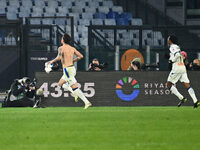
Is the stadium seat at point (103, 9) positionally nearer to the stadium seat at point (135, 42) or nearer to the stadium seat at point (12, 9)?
the stadium seat at point (12, 9)

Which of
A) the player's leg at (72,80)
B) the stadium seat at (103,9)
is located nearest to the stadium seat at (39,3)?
the stadium seat at (103,9)

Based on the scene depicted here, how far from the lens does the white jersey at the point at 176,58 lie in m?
16.1

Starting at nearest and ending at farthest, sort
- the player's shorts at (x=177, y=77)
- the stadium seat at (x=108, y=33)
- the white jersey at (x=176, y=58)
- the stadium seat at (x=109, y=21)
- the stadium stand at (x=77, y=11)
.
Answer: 1. the white jersey at (x=176, y=58)
2. the player's shorts at (x=177, y=77)
3. the stadium seat at (x=108, y=33)
4. the stadium stand at (x=77, y=11)
5. the stadium seat at (x=109, y=21)

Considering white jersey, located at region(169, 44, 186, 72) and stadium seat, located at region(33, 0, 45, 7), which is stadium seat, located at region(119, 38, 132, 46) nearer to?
white jersey, located at region(169, 44, 186, 72)

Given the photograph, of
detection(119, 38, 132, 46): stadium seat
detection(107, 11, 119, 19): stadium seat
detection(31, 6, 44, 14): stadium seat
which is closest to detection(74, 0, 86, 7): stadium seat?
detection(107, 11, 119, 19): stadium seat

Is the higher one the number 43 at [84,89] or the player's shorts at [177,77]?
the player's shorts at [177,77]

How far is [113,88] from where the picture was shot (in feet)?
57.5

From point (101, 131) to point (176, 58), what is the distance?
20.5 ft

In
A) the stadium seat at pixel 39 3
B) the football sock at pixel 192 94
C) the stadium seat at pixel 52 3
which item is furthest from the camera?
the stadium seat at pixel 52 3

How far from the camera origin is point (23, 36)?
22312mm

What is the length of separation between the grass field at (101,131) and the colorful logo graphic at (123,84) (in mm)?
3155

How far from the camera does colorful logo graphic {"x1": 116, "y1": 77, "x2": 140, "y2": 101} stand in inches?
690

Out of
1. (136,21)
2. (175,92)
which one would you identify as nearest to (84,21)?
(136,21)

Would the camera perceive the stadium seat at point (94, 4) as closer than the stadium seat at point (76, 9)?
No
